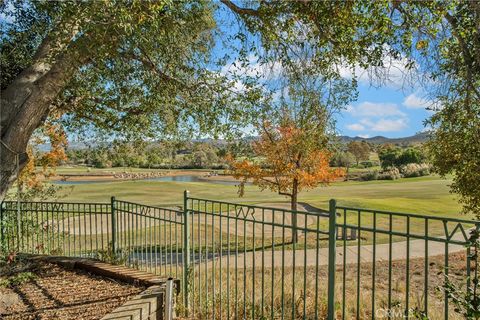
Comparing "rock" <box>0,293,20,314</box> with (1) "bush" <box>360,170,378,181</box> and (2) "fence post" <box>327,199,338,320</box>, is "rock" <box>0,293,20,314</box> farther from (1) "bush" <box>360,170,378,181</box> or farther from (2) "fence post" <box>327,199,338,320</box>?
(1) "bush" <box>360,170,378,181</box>

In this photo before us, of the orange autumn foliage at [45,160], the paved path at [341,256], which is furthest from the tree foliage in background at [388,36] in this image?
the orange autumn foliage at [45,160]

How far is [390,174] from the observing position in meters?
53.2

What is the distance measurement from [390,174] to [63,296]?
5350 centimetres

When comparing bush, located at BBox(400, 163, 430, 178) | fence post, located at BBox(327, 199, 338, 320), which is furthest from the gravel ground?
bush, located at BBox(400, 163, 430, 178)

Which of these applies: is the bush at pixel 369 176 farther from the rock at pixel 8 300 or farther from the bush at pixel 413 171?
the rock at pixel 8 300

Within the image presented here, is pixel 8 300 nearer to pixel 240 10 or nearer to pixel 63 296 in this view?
pixel 63 296

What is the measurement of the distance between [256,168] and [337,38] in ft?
35.2

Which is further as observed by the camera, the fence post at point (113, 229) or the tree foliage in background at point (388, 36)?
the fence post at point (113, 229)

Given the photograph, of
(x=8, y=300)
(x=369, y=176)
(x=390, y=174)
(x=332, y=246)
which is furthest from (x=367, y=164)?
(x=8, y=300)

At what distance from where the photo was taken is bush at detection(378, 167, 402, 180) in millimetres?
52534

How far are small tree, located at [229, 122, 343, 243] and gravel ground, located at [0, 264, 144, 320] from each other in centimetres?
902

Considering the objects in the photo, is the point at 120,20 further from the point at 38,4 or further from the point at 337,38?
the point at 337,38

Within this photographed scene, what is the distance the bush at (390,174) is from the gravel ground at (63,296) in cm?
5175

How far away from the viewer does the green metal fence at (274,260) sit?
3.52 meters
